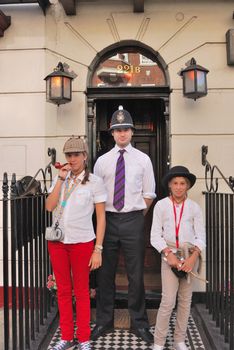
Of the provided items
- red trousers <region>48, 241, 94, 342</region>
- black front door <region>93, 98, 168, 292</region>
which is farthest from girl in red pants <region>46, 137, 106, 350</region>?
black front door <region>93, 98, 168, 292</region>

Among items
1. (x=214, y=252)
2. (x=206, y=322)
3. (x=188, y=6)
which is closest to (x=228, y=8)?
(x=188, y=6)

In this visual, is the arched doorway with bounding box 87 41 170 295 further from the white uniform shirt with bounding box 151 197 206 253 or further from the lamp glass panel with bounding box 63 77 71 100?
the white uniform shirt with bounding box 151 197 206 253

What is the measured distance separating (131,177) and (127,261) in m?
0.82

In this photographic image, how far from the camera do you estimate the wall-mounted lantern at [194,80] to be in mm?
3881

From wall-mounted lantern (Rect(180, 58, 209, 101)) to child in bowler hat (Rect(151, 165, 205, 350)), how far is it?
133 cm

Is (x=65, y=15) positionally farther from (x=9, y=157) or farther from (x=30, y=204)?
(x=30, y=204)

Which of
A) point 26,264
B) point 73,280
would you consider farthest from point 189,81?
point 26,264

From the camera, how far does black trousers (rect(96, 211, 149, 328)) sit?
10.8ft

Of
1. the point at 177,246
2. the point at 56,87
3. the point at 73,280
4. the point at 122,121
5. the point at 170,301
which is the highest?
the point at 56,87

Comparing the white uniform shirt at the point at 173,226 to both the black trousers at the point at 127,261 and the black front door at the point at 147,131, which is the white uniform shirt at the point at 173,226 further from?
the black front door at the point at 147,131

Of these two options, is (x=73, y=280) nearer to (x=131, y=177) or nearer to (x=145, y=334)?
(x=145, y=334)

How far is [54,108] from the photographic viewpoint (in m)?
4.28

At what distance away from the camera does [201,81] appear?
3924mm

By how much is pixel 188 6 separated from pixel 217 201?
8.17 feet
